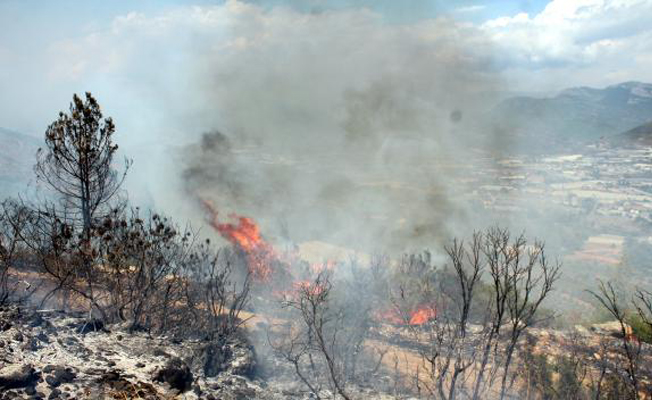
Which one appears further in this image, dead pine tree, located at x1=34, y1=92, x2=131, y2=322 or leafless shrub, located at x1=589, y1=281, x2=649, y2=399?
dead pine tree, located at x1=34, y1=92, x2=131, y2=322

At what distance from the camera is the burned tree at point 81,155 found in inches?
416

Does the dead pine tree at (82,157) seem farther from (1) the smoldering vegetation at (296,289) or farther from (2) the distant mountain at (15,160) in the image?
(2) the distant mountain at (15,160)

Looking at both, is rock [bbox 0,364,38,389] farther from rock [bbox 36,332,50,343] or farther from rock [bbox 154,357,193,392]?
rock [bbox 154,357,193,392]

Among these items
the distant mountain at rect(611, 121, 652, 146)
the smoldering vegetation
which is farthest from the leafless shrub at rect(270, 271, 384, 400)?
the distant mountain at rect(611, 121, 652, 146)

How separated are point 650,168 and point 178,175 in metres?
66.3

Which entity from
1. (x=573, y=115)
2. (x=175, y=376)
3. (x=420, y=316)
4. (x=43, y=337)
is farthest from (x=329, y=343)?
(x=573, y=115)

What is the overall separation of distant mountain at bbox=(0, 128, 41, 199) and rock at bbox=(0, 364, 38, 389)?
56.2m

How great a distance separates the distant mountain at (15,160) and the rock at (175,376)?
5639 cm

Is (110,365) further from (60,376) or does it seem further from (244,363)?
(244,363)

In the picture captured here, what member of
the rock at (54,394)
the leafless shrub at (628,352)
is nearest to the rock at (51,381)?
the rock at (54,394)

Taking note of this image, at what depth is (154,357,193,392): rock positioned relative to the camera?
24.3 feet

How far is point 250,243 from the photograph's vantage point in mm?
24938

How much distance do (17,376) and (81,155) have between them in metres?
6.67

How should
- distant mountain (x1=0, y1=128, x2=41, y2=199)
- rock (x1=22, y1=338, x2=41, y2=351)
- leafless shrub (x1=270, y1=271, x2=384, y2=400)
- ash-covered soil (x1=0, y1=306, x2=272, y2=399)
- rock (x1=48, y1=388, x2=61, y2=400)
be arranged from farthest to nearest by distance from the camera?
distant mountain (x1=0, y1=128, x2=41, y2=199) → leafless shrub (x1=270, y1=271, x2=384, y2=400) → rock (x1=22, y1=338, x2=41, y2=351) → ash-covered soil (x1=0, y1=306, x2=272, y2=399) → rock (x1=48, y1=388, x2=61, y2=400)
